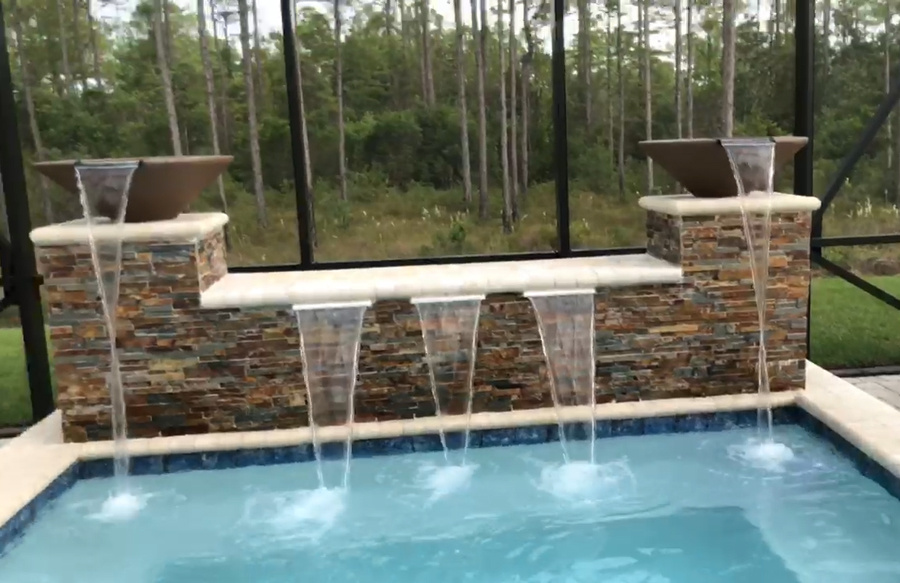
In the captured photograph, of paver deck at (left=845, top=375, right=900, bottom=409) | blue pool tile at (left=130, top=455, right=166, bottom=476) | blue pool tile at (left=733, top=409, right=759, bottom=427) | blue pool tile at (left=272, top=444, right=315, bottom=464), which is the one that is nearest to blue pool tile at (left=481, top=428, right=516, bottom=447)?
blue pool tile at (left=272, top=444, right=315, bottom=464)

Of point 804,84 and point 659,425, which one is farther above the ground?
point 804,84

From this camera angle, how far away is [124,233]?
430 centimetres

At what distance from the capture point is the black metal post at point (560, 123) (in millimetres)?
5266

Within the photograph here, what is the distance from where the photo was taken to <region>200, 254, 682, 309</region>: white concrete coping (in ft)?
14.8

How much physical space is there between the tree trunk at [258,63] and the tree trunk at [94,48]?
1.95m

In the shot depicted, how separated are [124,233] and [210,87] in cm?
700

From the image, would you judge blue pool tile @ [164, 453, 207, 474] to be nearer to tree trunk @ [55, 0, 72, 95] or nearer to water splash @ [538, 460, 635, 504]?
water splash @ [538, 460, 635, 504]

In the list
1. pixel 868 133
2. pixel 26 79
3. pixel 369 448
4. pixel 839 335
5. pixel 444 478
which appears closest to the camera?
pixel 444 478

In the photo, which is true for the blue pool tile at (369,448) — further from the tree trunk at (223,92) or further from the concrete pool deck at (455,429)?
the tree trunk at (223,92)

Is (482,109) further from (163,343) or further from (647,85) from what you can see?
(163,343)

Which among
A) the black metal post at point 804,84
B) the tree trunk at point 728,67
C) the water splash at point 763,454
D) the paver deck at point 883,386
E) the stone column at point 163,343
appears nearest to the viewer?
the water splash at point 763,454

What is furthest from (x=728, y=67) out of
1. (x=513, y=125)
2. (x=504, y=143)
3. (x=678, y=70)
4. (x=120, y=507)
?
(x=120, y=507)

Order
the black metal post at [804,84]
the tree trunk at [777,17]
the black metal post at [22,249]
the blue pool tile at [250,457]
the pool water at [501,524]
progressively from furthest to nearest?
the tree trunk at [777,17] < the black metal post at [804,84] < the black metal post at [22,249] < the blue pool tile at [250,457] < the pool water at [501,524]

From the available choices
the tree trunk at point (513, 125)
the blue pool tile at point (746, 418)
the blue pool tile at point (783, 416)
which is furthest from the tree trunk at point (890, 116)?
the blue pool tile at point (746, 418)
